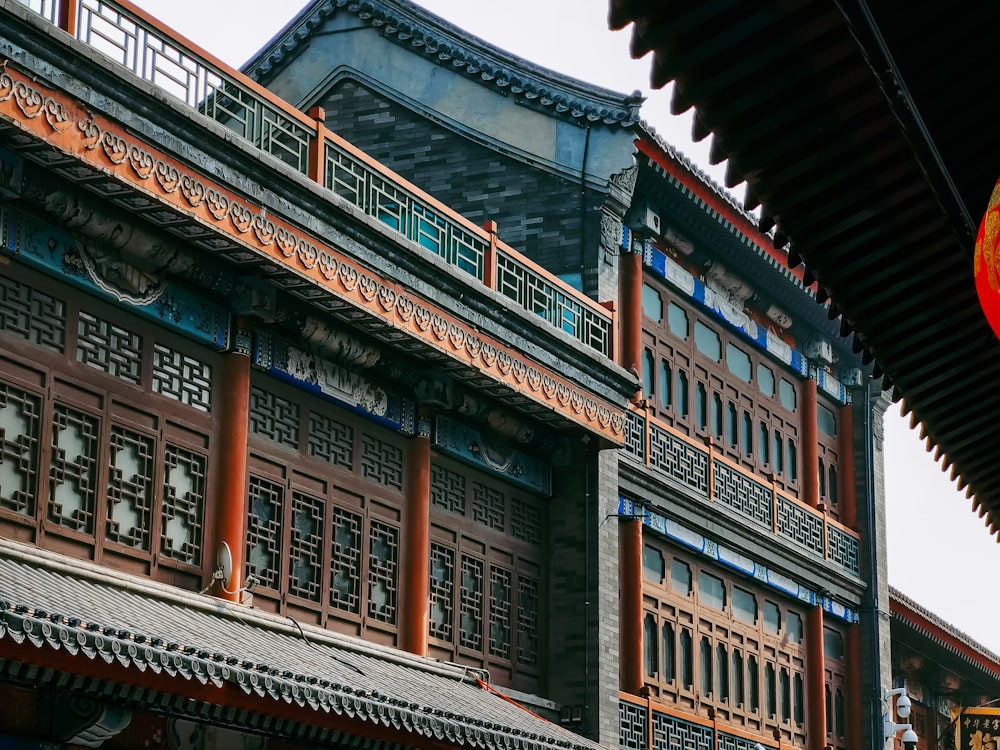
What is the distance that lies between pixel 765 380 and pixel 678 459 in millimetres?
4389

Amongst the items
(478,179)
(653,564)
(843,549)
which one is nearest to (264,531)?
(478,179)

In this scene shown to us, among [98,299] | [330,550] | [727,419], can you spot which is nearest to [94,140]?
[98,299]

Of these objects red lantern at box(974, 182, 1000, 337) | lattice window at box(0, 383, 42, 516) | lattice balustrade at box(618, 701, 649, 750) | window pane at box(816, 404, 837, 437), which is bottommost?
red lantern at box(974, 182, 1000, 337)

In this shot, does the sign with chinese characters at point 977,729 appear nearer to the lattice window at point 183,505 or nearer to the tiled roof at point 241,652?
the tiled roof at point 241,652

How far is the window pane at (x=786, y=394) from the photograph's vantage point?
1059 inches

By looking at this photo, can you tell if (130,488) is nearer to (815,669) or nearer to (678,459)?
(678,459)

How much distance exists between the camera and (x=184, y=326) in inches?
569

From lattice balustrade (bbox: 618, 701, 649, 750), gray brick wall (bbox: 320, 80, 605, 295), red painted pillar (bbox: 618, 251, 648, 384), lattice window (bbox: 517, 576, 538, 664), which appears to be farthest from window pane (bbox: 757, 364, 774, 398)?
lattice window (bbox: 517, 576, 538, 664)

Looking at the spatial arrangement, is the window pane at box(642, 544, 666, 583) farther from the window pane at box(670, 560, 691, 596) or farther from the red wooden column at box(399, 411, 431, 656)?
the red wooden column at box(399, 411, 431, 656)

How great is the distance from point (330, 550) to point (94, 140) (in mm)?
5276

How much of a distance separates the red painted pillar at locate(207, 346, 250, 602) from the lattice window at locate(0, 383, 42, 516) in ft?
7.00

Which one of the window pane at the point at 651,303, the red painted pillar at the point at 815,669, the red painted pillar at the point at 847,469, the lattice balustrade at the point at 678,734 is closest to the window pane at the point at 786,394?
the red painted pillar at the point at 847,469

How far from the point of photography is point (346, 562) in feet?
54.4

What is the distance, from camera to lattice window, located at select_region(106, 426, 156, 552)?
13.7 m
